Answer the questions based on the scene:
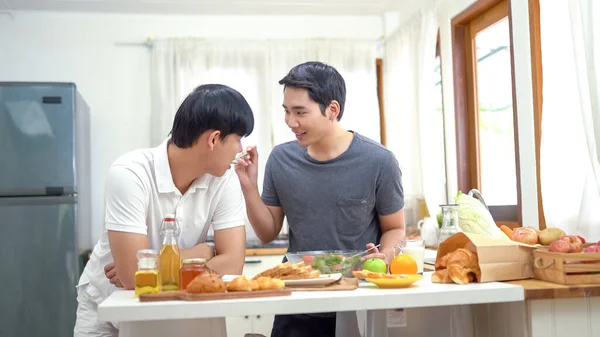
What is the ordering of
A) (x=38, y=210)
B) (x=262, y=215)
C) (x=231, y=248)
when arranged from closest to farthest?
(x=231, y=248) → (x=262, y=215) → (x=38, y=210)

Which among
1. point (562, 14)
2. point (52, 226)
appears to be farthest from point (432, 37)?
point (52, 226)

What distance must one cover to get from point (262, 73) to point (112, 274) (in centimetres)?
388

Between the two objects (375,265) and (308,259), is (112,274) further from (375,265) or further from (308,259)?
(375,265)

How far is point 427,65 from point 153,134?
220 centimetres

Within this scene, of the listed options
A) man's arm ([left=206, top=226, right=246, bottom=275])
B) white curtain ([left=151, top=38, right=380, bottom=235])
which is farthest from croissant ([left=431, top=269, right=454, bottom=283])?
white curtain ([left=151, top=38, right=380, bottom=235])

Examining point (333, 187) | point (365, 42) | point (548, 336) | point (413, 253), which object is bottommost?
point (548, 336)

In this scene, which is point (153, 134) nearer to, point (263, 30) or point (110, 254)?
point (263, 30)

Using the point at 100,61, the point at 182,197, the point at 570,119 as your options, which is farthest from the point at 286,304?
the point at 100,61

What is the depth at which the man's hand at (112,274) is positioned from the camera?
1873 mm

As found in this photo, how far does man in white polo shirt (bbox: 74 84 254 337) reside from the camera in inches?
70.6

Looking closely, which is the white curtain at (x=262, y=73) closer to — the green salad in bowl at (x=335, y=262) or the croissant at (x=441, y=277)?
the green salad in bowl at (x=335, y=262)

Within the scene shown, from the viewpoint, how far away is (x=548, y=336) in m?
1.68

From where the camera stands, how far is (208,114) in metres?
1.85

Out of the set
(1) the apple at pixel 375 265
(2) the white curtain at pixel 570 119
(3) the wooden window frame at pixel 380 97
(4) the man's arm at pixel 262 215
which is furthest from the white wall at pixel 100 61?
(1) the apple at pixel 375 265
